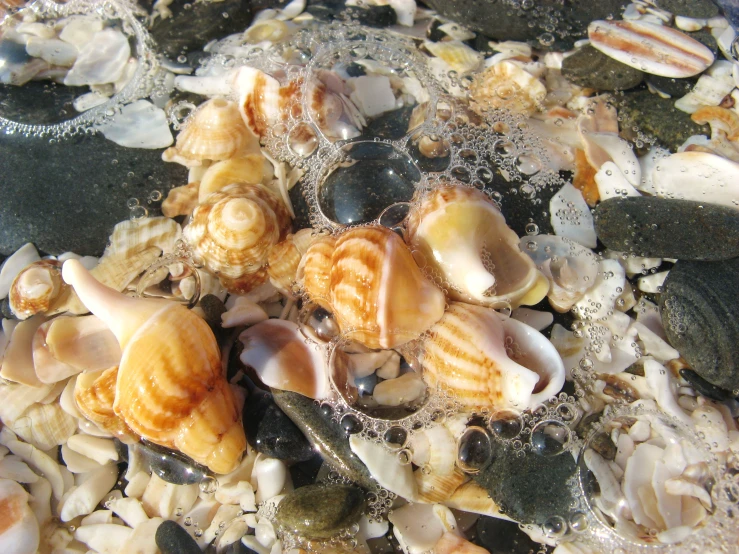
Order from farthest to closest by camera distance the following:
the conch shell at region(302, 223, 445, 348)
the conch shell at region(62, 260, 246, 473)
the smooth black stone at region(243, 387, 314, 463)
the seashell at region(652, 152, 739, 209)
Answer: the seashell at region(652, 152, 739, 209), the smooth black stone at region(243, 387, 314, 463), the conch shell at region(302, 223, 445, 348), the conch shell at region(62, 260, 246, 473)

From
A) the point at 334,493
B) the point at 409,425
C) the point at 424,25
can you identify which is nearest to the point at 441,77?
the point at 424,25

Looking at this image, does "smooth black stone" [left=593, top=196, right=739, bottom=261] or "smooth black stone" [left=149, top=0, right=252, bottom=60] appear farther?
"smooth black stone" [left=149, top=0, right=252, bottom=60]

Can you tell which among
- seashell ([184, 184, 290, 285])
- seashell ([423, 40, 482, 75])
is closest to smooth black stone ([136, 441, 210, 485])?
seashell ([184, 184, 290, 285])

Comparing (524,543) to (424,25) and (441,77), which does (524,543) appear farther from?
(424,25)

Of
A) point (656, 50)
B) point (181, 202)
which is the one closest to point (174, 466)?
point (181, 202)

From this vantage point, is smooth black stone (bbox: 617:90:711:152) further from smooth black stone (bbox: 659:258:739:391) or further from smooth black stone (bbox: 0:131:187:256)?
smooth black stone (bbox: 0:131:187:256)

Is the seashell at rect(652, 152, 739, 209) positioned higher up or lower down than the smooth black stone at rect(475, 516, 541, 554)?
higher up
